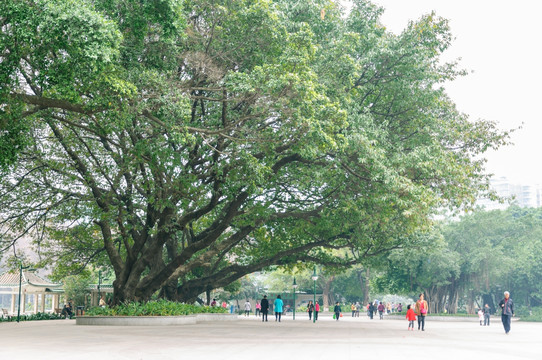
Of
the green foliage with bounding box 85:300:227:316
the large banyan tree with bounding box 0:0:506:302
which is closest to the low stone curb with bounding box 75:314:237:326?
the green foliage with bounding box 85:300:227:316

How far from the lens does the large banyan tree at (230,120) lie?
1251cm

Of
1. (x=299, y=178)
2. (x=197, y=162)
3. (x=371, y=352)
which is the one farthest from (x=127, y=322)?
(x=371, y=352)

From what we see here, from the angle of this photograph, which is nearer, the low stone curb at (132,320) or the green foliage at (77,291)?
the low stone curb at (132,320)

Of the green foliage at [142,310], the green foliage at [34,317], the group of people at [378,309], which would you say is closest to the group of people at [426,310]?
the green foliage at [142,310]

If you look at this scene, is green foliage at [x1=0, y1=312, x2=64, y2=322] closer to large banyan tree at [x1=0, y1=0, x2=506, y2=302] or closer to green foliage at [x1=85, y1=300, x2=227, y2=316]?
large banyan tree at [x1=0, y1=0, x2=506, y2=302]

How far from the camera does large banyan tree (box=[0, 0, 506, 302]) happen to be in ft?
41.0

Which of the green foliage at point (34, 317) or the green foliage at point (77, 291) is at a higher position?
the green foliage at point (77, 291)

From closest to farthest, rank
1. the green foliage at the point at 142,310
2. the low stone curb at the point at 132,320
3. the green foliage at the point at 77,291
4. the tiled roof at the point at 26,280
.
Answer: the low stone curb at the point at 132,320, the green foliage at the point at 142,310, the tiled roof at the point at 26,280, the green foliage at the point at 77,291

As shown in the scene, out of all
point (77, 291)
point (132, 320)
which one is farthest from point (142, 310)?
point (77, 291)

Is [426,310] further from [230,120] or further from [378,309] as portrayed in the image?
[378,309]

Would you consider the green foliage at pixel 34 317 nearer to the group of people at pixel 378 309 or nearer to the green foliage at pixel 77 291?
the green foliage at pixel 77 291

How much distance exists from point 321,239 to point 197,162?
8453 millimetres

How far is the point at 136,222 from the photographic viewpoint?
75.8 feet

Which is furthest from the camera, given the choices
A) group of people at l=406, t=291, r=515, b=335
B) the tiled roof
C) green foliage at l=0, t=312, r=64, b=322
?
the tiled roof
